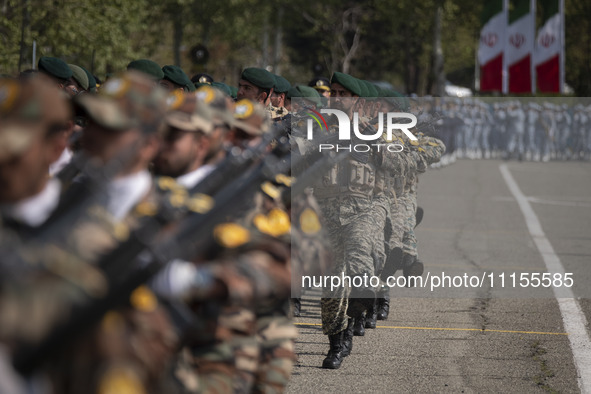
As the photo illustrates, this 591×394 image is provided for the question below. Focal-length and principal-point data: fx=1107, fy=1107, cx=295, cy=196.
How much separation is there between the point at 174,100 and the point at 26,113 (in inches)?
51.5

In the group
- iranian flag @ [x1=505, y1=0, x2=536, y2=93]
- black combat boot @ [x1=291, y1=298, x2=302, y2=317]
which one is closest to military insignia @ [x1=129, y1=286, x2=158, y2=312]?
black combat boot @ [x1=291, y1=298, x2=302, y2=317]

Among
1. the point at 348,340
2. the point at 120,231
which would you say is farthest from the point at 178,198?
the point at 348,340

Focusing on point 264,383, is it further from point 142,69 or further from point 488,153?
point 488,153

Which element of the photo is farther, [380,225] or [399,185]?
[399,185]

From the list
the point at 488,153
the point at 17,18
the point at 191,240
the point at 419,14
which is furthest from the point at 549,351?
the point at 419,14

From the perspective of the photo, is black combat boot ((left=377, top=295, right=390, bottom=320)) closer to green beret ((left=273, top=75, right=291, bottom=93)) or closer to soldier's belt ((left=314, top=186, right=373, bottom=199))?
soldier's belt ((left=314, top=186, right=373, bottom=199))

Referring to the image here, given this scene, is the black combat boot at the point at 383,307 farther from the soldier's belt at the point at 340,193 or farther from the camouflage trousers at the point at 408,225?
the soldier's belt at the point at 340,193

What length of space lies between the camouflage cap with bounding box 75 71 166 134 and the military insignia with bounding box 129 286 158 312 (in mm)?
521

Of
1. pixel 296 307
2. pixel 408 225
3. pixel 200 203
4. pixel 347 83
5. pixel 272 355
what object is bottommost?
pixel 296 307

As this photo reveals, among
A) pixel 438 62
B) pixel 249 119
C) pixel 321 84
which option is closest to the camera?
pixel 249 119

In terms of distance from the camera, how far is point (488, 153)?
3816 centimetres

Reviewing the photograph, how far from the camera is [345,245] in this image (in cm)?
858

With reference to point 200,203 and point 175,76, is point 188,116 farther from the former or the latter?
point 175,76

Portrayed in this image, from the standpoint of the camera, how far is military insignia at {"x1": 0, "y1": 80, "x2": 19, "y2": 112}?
3173mm
